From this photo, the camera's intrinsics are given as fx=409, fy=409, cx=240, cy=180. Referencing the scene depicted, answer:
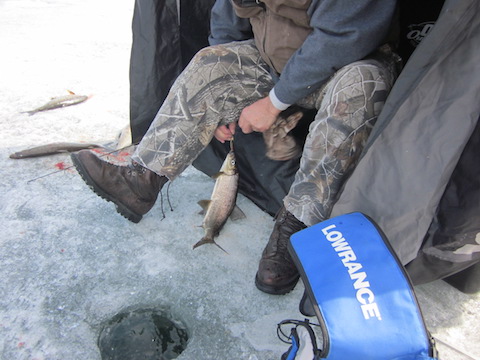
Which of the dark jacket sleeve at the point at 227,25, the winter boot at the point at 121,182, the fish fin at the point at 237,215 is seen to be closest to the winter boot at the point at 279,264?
the fish fin at the point at 237,215

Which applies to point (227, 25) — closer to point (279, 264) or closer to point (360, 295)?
point (279, 264)

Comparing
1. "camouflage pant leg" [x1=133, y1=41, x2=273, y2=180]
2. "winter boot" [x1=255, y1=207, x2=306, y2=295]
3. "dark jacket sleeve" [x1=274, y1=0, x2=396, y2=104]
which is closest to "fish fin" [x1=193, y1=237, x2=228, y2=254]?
"winter boot" [x1=255, y1=207, x2=306, y2=295]

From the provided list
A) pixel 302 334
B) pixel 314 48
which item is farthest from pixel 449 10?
pixel 302 334

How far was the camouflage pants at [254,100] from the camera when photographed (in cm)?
175

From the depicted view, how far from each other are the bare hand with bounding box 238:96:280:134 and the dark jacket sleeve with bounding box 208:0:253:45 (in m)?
0.58

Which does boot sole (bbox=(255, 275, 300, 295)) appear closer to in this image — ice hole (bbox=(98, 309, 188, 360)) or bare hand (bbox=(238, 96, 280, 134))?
ice hole (bbox=(98, 309, 188, 360))

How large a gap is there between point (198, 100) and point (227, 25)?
0.57m

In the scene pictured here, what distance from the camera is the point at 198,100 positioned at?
2.19 m

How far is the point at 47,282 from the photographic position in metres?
1.94

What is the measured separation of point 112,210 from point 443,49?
6.30 ft

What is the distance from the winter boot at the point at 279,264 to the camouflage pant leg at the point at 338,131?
0.18 meters

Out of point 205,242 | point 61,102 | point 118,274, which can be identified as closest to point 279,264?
point 205,242

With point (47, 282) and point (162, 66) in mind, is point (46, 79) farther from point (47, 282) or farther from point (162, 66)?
point (47, 282)

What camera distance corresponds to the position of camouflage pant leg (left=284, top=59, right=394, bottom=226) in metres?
1.74
